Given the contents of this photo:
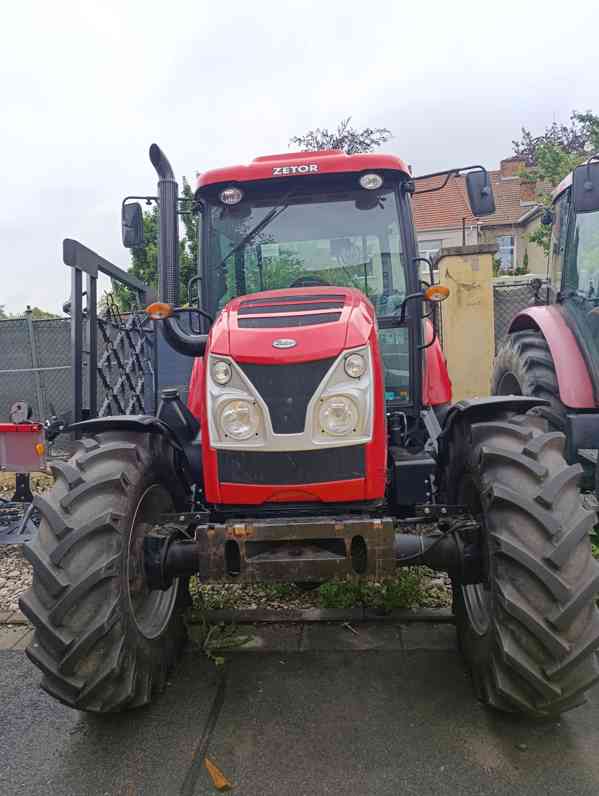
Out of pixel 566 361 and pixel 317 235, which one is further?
pixel 566 361

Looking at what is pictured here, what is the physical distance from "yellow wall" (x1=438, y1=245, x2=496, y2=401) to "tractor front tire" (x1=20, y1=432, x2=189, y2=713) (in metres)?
5.96

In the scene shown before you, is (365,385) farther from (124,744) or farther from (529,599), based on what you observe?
(124,744)

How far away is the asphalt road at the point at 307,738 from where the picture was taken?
7.33ft

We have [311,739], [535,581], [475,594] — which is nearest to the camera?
[535,581]

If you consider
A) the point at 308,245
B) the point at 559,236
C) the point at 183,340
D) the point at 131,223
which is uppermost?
the point at 559,236

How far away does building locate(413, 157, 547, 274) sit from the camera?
2586 centimetres

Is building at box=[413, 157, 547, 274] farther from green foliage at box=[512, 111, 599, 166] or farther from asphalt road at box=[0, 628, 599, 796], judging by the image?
asphalt road at box=[0, 628, 599, 796]

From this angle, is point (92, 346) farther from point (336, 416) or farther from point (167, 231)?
point (336, 416)

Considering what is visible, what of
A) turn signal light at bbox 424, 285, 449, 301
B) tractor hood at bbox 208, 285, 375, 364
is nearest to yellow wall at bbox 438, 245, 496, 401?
turn signal light at bbox 424, 285, 449, 301

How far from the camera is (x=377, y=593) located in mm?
3697

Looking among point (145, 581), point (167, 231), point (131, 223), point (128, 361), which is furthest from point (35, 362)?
point (145, 581)

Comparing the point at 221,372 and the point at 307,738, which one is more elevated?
the point at 221,372

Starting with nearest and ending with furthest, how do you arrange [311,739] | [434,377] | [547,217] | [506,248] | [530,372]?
[311,739] < [434,377] < [530,372] < [547,217] < [506,248]

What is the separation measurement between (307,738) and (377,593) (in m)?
1.32
